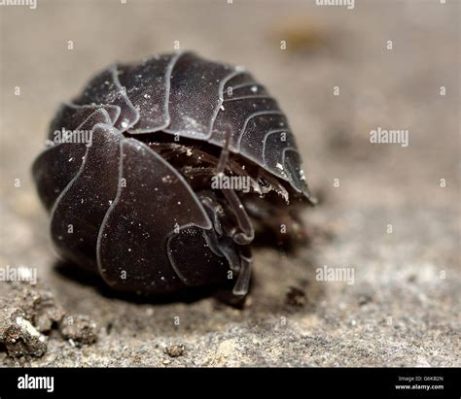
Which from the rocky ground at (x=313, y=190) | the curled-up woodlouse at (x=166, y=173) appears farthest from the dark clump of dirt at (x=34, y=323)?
the curled-up woodlouse at (x=166, y=173)

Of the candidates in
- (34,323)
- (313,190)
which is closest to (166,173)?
(34,323)

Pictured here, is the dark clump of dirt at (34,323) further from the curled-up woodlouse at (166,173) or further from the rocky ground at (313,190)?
the curled-up woodlouse at (166,173)

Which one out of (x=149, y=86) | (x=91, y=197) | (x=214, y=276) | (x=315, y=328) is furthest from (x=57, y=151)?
(x=315, y=328)

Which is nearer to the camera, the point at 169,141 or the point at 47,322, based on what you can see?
the point at 169,141

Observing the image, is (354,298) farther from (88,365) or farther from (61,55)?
(61,55)
